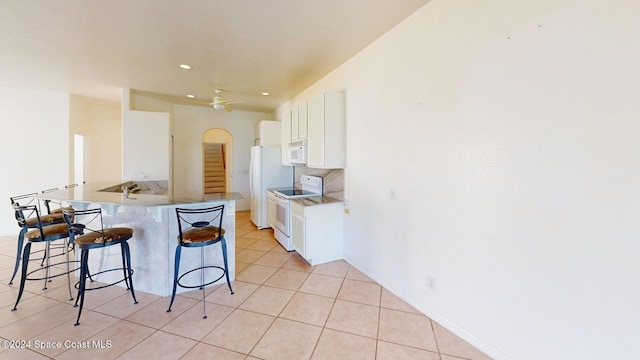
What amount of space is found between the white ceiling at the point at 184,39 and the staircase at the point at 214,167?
4777 millimetres

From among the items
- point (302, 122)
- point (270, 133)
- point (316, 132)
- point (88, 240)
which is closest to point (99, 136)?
point (270, 133)

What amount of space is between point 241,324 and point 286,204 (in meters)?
1.93

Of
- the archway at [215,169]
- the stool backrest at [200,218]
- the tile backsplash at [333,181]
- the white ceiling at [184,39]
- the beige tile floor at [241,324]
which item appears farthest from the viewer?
the archway at [215,169]

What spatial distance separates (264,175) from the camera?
5.09 m

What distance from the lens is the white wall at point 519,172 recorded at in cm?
123

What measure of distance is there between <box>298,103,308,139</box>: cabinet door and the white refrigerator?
4.25 feet

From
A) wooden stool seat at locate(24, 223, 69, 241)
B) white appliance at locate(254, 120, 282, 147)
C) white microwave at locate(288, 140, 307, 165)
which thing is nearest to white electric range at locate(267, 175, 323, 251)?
white microwave at locate(288, 140, 307, 165)

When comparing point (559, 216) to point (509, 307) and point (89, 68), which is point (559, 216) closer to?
point (509, 307)

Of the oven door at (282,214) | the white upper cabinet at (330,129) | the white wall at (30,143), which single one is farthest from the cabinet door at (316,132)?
the white wall at (30,143)

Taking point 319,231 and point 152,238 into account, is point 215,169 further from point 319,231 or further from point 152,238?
point 319,231

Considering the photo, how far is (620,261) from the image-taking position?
4.00 feet

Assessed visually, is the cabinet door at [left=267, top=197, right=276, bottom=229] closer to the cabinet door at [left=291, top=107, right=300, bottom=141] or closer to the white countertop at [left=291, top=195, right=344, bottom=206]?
the white countertop at [left=291, top=195, right=344, bottom=206]

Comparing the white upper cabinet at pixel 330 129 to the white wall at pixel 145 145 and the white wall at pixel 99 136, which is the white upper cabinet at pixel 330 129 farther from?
the white wall at pixel 99 136

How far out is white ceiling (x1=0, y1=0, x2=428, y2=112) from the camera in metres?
2.13
